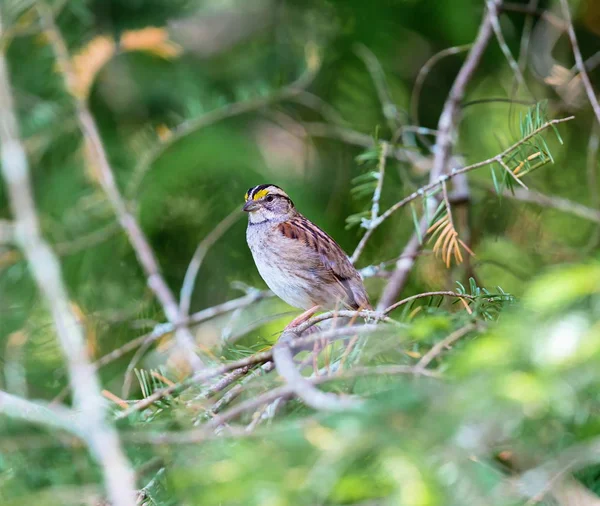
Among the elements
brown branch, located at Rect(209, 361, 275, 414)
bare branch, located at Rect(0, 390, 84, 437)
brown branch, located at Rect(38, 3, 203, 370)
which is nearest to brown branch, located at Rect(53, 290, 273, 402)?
brown branch, located at Rect(38, 3, 203, 370)

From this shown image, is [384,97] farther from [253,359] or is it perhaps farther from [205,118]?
[253,359]

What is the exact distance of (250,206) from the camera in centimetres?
441

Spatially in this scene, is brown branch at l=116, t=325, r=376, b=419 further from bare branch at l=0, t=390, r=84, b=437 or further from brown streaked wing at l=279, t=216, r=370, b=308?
brown streaked wing at l=279, t=216, r=370, b=308

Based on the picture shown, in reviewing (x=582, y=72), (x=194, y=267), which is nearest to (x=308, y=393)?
(x=582, y=72)

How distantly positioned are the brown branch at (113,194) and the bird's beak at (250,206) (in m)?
0.58

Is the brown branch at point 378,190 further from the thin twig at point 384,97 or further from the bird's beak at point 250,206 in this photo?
the bird's beak at point 250,206

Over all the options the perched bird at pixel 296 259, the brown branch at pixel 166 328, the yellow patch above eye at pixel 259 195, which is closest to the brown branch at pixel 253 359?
the brown branch at pixel 166 328

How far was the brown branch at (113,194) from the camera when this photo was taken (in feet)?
13.1

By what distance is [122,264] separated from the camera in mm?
4734

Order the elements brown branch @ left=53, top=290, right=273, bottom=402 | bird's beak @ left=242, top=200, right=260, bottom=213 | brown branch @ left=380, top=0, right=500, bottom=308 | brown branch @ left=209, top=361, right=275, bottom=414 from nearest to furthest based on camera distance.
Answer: brown branch @ left=209, top=361, right=275, bottom=414 < brown branch @ left=53, top=290, right=273, bottom=402 < brown branch @ left=380, top=0, right=500, bottom=308 < bird's beak @ left=242, top=200, right=260, bottom=213

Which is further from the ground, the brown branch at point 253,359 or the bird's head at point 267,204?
the brown branch at point 253,359

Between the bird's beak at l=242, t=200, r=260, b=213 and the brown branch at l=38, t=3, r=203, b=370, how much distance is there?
577 mm

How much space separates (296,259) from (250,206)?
0.40m

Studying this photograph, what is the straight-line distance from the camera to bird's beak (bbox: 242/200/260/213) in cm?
437
